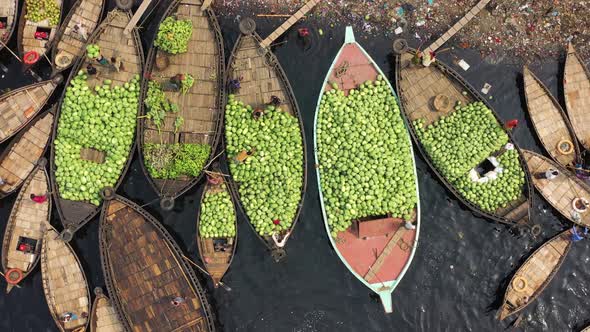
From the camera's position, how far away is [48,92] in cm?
1777

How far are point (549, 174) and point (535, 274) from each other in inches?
170

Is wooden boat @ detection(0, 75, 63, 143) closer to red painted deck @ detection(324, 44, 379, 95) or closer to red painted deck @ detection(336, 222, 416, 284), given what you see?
red painted deck @ detection(324, 44, 379, 95)

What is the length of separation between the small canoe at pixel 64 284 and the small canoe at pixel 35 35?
24.7 feet

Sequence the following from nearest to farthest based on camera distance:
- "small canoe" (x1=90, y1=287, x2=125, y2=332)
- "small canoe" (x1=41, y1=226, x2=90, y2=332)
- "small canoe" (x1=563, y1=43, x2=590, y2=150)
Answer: "small canoe" (x1=41, y1=226, x2=90, y2=332)
"small canoe" (x1=90, y1=287, x2=125, y2=332)
"small canoe" (x1=563, y1=43, x2=590, y2=150)

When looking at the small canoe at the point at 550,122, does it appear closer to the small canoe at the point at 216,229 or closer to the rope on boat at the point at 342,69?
the rope on boat at the point at 342,69

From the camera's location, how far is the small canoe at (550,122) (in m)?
18.6

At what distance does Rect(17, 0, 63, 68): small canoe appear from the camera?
17.9 m

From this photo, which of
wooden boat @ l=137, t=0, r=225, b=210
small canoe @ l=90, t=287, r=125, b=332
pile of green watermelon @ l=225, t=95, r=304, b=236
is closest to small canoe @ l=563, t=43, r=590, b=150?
pile of green watermelon @ l=225, t=95, r=304, b=236

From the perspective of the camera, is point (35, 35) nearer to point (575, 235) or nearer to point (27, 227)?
point (27, 227)

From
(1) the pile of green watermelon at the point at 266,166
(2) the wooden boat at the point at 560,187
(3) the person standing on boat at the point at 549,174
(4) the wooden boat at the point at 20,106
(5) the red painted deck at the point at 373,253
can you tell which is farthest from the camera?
(2) the wooden boat at the point at 560,187

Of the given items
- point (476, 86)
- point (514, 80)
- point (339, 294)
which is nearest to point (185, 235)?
point (339, 294)

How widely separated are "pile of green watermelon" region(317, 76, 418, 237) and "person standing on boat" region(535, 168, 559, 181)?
5.58 metres

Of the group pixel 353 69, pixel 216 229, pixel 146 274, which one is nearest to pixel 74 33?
pixel 216 229

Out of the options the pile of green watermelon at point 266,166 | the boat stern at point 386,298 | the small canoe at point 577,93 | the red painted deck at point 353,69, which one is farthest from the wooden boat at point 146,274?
the small canoe at point 577,93
